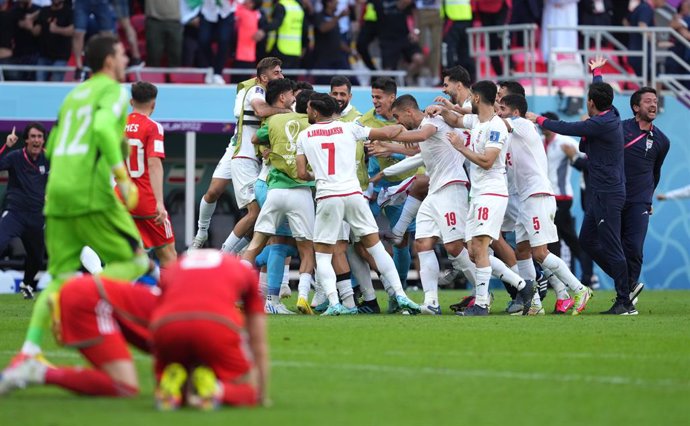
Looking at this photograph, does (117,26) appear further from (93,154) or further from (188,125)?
(93,154)

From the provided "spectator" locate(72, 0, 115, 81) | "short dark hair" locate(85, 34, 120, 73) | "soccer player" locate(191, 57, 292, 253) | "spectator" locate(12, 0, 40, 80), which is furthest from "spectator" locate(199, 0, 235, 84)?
"short dark hair" locate(85, 34, 120, 73)

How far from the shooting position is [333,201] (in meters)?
14.6

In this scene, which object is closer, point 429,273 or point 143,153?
point 143,153

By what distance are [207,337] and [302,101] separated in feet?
28.1

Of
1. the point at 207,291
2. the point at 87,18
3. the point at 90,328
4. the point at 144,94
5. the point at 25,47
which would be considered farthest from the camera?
the point at 25,47

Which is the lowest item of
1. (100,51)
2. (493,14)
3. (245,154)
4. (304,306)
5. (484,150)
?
(304,306)

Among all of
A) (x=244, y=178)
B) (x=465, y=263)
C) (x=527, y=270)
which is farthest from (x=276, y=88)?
(x=527, y=270)

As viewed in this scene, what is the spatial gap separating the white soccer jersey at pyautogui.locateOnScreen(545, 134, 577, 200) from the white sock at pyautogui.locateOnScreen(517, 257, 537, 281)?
5131 millimetres

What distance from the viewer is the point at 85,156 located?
30.3 feet

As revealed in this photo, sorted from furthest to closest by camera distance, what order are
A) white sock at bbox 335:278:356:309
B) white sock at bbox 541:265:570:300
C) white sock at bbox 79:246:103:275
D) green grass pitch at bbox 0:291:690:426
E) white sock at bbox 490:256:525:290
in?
white sock at bbox 79:246:103:275, white sock at bbox 541:265:570:300, white sock at bbox 335:278:356:309, white sock at bbox 490:256:525:290, green grass pitch at bbox 0:291:690:426

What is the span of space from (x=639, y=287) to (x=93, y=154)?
8761 mm

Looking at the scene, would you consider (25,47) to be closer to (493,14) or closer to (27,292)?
(27,292)

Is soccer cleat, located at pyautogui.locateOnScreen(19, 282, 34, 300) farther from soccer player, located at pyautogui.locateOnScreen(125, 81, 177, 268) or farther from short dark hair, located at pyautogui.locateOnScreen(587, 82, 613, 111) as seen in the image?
short dark hair, located at pyautogui.locateOnScreen(587, 82, 613, 111)

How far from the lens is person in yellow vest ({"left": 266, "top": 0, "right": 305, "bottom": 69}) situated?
74.6 ft
